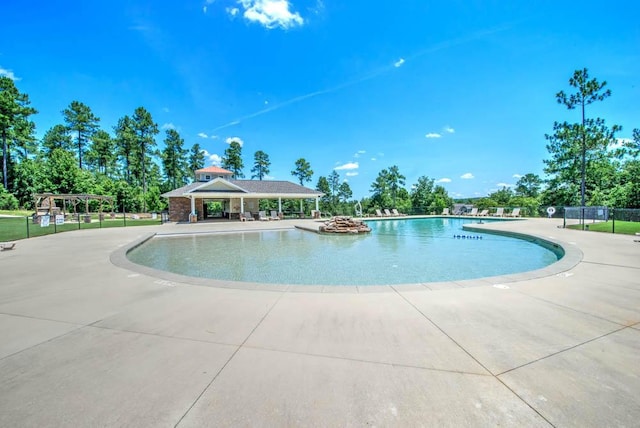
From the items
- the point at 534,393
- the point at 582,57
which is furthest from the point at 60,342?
the point at 582,57

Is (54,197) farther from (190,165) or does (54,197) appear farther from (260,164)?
(260,164)

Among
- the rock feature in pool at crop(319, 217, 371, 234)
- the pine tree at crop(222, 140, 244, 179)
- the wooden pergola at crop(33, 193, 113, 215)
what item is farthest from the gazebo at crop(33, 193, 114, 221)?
the pine tree at crop(222, 140, 244, 179)

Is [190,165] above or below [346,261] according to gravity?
above

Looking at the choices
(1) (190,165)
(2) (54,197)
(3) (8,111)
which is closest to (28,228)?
(2) (54,197)

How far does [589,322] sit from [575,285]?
5.72 feet

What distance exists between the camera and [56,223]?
14.1 meters

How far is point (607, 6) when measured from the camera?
10.5 meters

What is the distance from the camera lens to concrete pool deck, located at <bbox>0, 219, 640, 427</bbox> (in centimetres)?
159

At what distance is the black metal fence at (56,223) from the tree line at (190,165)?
4978 mm

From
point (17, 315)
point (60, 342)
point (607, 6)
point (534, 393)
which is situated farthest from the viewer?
point (607, 6)

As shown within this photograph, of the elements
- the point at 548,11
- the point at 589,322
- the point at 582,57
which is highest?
the point at 582,57

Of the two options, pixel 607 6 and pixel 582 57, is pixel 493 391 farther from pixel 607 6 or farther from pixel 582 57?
pixel 582 57

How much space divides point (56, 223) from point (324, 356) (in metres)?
18.6

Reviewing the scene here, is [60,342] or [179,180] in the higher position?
[179,180]
